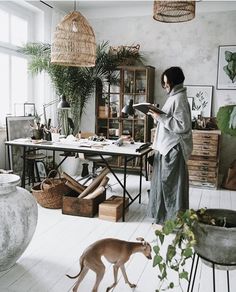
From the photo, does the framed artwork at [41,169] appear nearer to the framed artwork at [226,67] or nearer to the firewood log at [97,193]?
the firewood log at [97,193]

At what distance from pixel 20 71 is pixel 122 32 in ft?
6.31

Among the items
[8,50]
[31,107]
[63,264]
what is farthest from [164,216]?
[8,50]

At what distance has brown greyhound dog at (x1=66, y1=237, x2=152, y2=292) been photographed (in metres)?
2.02

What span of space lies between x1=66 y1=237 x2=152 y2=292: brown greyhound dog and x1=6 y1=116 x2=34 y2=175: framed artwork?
2.90m

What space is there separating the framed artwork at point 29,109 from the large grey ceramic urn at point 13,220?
307 centimetres

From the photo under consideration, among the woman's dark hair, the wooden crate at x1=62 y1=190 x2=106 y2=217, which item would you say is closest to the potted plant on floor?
the woman's dark hair

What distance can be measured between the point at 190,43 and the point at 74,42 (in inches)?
103

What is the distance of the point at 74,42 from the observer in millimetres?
3740

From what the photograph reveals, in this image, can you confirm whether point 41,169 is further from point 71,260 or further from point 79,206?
point 71,260

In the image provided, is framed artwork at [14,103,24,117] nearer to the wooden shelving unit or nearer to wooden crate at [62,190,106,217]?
the wooden shelving unit

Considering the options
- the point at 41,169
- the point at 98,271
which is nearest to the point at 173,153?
the point at 98,271

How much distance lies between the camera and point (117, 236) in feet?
10.3

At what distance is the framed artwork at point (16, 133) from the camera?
183 inches

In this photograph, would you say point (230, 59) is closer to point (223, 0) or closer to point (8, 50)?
point (223, 0)
